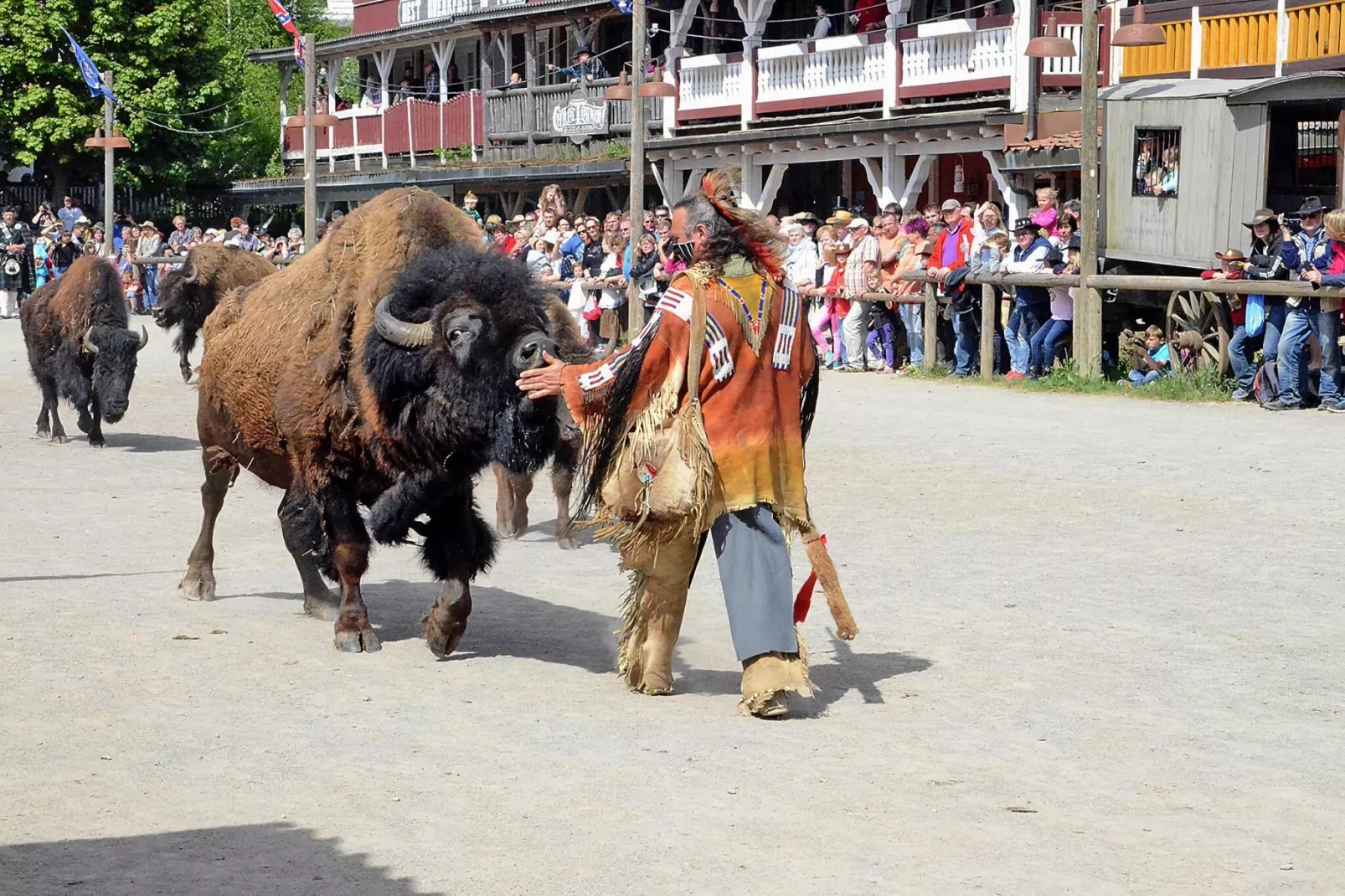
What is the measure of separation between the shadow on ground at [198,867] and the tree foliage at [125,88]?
4515 cm

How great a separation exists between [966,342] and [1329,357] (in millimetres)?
4920

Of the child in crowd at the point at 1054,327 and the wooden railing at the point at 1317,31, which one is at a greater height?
the wooden railing at the point at 1317,31

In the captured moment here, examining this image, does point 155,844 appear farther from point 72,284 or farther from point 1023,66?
point 1023,66

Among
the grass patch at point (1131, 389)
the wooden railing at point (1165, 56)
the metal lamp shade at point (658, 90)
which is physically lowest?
the grass patch at point (1131, 389)

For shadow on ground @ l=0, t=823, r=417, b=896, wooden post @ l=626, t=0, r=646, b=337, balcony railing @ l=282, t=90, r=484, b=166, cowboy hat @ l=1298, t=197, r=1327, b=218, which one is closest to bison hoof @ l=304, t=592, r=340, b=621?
shadow on ground @ l=0, t=823, r=417, b=896

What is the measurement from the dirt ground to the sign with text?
26181 millimetres

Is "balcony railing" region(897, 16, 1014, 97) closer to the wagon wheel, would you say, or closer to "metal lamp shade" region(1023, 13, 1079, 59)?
"metal lamp shade" region(1023, 13, 1079, 59)

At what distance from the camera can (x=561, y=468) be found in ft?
24.7

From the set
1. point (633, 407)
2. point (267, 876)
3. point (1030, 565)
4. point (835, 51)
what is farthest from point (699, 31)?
point (267, 876)

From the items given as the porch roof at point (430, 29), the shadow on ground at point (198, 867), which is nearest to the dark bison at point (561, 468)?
the shadow on ground at point (198, 867)

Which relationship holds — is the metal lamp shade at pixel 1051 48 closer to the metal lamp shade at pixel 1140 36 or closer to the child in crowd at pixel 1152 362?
the metal lamp shade at pixel 1140 36

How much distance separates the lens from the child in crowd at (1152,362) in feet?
58.4

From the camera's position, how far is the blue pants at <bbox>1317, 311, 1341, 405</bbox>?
50.8 feet

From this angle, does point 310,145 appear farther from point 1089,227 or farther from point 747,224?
point 747,224
